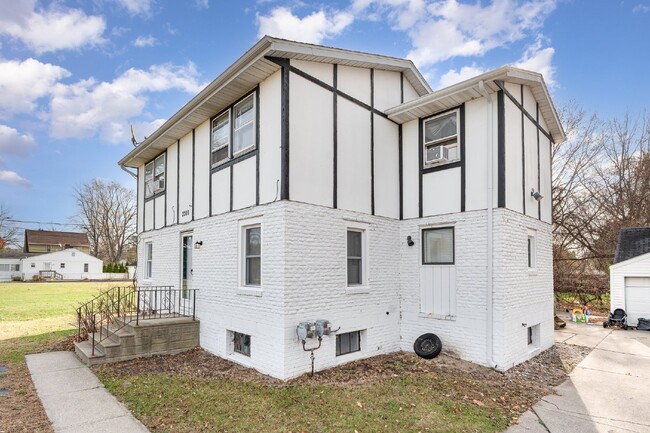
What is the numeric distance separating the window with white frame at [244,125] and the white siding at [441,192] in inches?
157

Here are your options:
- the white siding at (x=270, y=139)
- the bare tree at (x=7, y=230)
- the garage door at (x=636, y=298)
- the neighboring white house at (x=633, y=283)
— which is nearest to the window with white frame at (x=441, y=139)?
the white siding at (x=270, y=139)

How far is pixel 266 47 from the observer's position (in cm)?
662

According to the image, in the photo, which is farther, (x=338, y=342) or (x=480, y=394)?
(x=338, y=342)

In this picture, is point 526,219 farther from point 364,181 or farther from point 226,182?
point 226,182

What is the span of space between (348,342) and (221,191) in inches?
171

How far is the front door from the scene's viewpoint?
33.2 feet

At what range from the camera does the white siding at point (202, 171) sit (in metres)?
9.38

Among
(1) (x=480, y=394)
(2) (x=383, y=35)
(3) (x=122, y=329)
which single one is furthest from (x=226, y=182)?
(1) (x=480, y=394)

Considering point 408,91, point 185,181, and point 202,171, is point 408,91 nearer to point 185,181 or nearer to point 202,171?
point 202,171

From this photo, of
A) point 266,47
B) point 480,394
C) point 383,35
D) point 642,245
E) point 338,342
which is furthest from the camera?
point 642,245

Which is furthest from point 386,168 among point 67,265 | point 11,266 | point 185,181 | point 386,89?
point 11,266

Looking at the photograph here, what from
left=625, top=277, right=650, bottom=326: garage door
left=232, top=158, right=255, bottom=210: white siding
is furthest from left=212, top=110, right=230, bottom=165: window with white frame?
left=625, top=277, right=650, bottom=326: garage door

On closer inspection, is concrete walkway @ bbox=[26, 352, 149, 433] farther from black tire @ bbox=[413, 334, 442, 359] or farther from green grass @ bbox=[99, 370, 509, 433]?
black tire @ bbox=[413, 334, 442, 359]

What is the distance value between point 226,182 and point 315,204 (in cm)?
244
